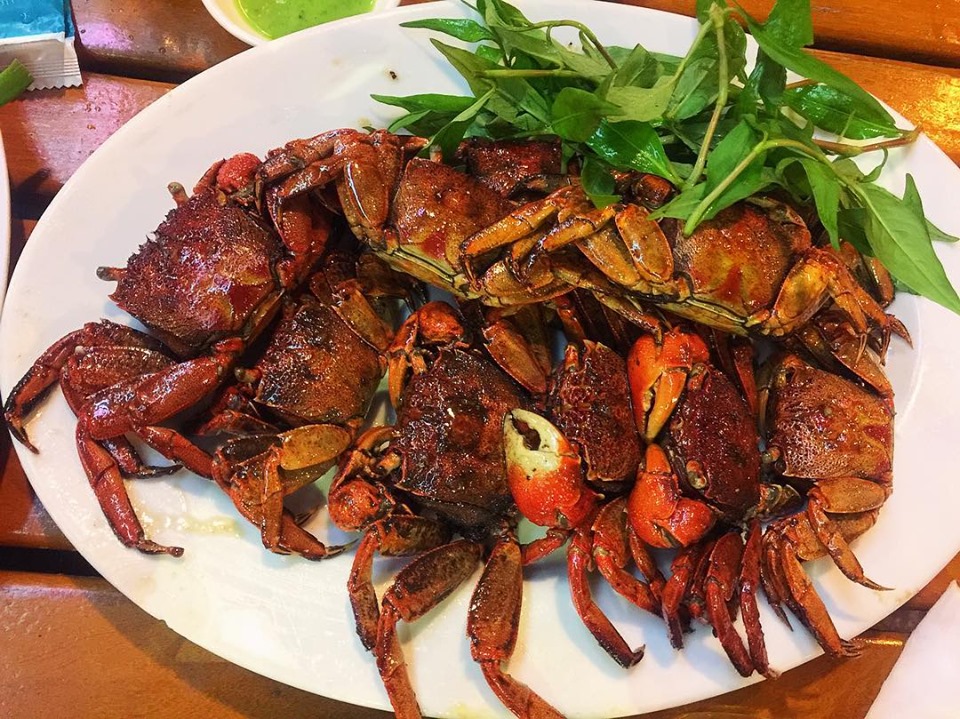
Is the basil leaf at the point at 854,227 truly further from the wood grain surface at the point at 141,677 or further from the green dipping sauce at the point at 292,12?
the green dipping sauce at the point at 292,12

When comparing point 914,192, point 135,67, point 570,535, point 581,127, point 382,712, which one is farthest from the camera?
point 135,67

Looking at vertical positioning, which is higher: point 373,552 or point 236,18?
point 236,18

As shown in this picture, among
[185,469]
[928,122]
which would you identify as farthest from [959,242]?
[185,469]

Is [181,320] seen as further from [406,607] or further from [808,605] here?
[808,605]

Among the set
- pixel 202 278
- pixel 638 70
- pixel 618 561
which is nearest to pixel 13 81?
pixel 202 278

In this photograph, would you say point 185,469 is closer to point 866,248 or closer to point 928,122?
point 866,248

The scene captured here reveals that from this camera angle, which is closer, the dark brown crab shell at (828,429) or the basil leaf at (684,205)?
the basil leaf at (684,205)

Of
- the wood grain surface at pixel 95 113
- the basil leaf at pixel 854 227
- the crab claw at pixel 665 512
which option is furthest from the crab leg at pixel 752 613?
the wood grain surface at pixel 95 113

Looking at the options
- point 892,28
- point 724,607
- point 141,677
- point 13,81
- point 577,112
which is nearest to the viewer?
point 577,112
